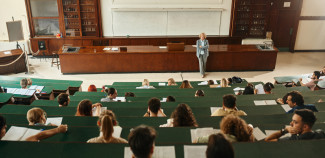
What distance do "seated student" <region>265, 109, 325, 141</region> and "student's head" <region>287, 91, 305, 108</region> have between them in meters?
1.18

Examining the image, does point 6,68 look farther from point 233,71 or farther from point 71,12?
point 233,71

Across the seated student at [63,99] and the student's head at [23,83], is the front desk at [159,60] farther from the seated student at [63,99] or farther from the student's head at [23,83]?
the seated student at [63,99]

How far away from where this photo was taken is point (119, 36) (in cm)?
1180

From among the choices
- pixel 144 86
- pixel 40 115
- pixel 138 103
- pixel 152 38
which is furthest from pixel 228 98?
pixel 152 38

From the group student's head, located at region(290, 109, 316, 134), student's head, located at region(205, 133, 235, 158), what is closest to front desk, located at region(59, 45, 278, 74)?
student's head, located at region(290, 109, 316, 134)

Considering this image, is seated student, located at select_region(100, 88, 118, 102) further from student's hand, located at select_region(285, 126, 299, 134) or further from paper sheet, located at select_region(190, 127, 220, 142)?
student's hand, located at select_region(285, 126, 299, 134)

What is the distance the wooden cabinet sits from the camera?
11758mm

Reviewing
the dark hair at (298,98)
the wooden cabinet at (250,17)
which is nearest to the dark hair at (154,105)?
the dark hair at (298,98)

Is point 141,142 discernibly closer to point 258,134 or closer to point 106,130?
point 106,130

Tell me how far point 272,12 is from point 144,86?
8317mm

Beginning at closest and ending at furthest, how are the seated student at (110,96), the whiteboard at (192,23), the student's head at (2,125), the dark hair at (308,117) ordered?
the student's head at (2,125)
the dark hair at (308,117)
the seated student at (110,96)
the whiteboard at (192,23)

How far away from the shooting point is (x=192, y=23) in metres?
12.0

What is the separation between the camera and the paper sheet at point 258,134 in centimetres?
300

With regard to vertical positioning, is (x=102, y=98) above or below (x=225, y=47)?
below
